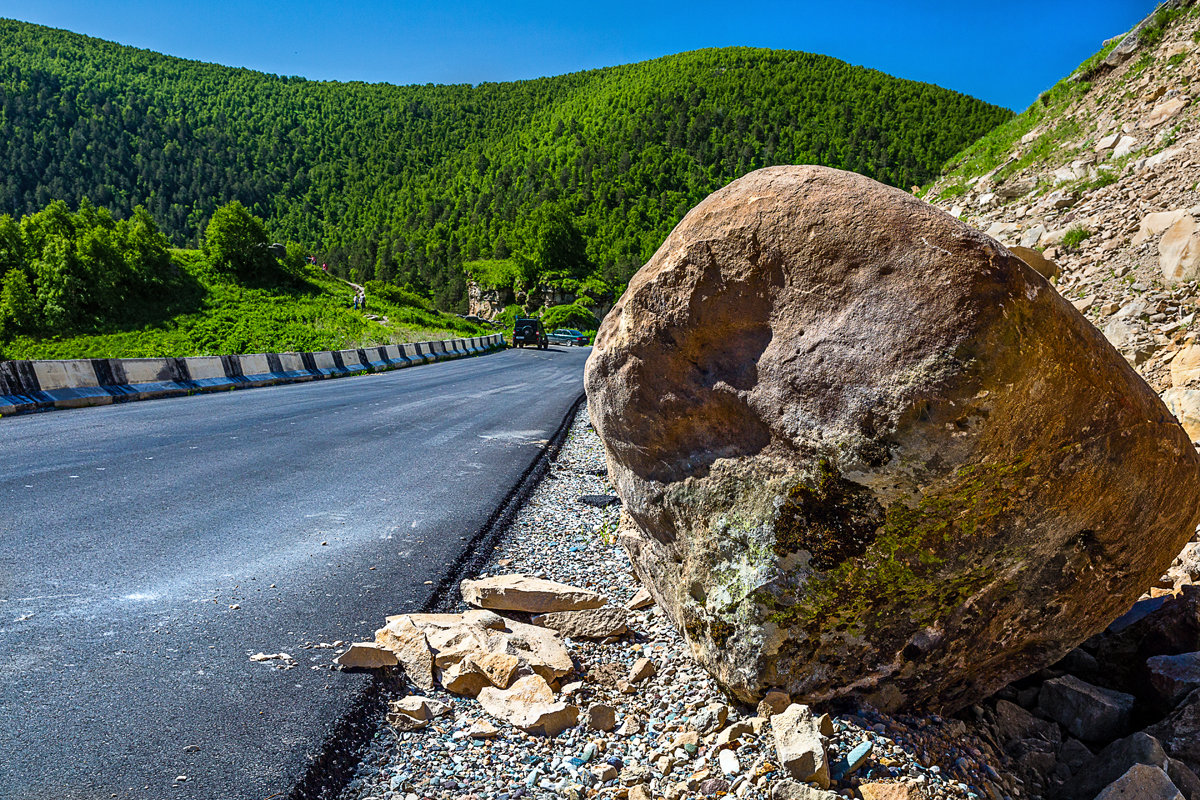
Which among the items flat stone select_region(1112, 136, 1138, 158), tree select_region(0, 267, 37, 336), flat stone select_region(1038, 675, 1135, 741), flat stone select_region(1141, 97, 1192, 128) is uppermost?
tree select_region(0, 267, 37, 336)

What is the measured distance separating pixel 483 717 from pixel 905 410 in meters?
2.11

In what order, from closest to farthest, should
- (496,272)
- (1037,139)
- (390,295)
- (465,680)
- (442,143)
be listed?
(465,680)
(1037,139)
(390,295)
(496,272)
(442,143)

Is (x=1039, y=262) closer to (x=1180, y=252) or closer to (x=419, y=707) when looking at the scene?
(x=1180, y=252)

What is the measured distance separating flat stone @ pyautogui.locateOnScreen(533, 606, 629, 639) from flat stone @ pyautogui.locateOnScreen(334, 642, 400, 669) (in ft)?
2.85

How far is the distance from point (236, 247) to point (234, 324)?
1220 centimetres

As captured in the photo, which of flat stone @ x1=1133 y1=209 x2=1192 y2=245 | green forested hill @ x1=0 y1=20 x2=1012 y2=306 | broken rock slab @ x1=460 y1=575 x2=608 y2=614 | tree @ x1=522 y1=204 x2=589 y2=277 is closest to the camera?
broken rock slab @ x1=460 y1=575 x2=608 y2=614

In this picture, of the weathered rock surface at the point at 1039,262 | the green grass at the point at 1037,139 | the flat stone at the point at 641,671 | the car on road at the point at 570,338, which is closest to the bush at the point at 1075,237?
the weathered rock surface at the point at 1039,262

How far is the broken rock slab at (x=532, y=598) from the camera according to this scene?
3.76 metres

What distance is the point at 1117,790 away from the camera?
6.97 feet

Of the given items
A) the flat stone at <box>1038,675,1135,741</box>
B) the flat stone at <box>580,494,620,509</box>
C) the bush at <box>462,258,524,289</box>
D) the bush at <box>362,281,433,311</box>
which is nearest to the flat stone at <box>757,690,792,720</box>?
the flat stone at <box>1038,675,1135,741</box>

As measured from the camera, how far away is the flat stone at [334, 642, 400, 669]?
309 cm

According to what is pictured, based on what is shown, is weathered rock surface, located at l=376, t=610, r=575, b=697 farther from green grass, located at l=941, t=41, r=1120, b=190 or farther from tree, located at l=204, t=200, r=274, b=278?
tree, located at l=204, t=200, r=274, b=278

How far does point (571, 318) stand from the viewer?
301 feet

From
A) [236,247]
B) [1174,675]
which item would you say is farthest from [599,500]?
[236,247]
